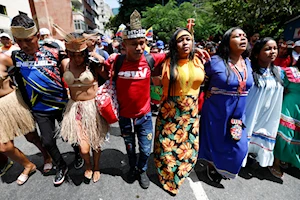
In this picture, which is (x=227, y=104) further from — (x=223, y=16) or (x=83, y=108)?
(x=223, y=16)

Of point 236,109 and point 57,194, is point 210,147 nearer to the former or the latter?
point 236,109

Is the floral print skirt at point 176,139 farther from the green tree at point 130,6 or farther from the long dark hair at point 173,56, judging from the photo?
the green tree at point 130,6

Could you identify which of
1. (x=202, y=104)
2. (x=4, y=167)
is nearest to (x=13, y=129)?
(x=4, y=167)

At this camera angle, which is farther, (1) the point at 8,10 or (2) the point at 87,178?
(1) the point at 8,10

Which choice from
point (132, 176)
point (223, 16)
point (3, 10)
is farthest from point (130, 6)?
point (132, 176)

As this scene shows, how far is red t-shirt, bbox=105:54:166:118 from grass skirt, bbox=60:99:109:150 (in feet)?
1.15

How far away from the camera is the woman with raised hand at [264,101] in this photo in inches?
85.4

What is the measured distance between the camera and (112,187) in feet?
7.77

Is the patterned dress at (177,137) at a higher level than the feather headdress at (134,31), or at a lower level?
lower

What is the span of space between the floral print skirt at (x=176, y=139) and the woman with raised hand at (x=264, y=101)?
29.8 inches

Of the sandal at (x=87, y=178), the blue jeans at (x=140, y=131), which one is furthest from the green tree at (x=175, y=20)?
the sandal at (x=87, y=178)

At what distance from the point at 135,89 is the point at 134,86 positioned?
4cm

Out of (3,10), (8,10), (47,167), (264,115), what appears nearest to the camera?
(264,115)

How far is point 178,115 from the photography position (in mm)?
2107
